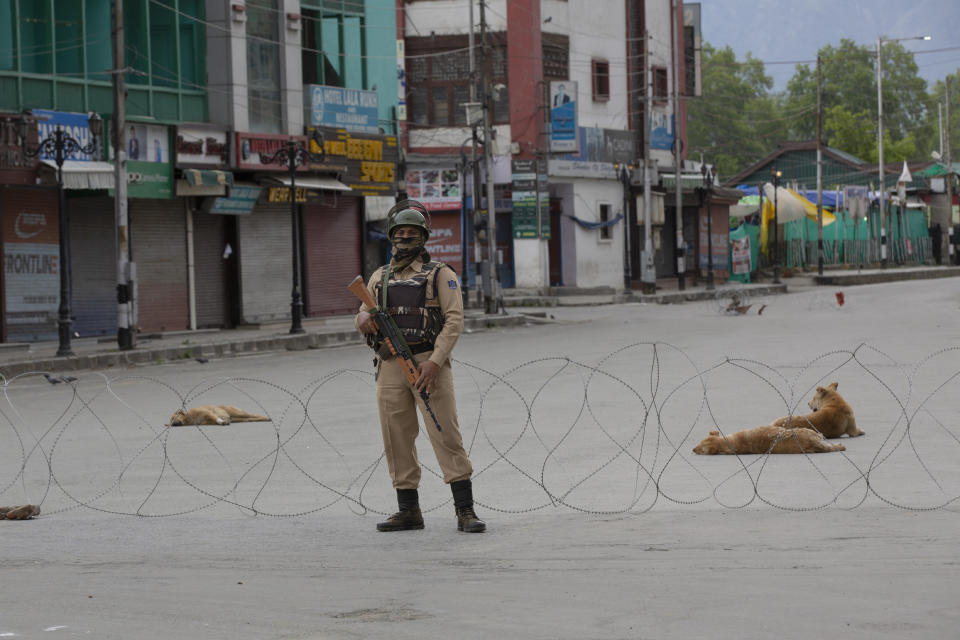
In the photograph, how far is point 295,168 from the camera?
100 feet

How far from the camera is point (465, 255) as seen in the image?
4606cm

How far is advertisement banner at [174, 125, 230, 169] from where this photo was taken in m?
29.2

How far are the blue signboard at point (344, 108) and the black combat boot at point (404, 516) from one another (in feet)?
86.4

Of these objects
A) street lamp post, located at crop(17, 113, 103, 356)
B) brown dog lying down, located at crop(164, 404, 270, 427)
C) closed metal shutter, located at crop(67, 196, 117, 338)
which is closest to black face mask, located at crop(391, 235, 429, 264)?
brown dog lying down, located at crop(164, 404, 270, 427)

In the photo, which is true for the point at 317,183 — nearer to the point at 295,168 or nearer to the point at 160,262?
the point at 295,168

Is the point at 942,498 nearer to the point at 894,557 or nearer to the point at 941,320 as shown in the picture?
the point at 894,557

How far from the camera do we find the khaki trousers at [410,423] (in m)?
7.88

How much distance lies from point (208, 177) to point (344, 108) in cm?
619

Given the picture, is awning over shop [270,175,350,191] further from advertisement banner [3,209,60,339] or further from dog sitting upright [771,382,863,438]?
dog sitting upright [771,382,863,438]

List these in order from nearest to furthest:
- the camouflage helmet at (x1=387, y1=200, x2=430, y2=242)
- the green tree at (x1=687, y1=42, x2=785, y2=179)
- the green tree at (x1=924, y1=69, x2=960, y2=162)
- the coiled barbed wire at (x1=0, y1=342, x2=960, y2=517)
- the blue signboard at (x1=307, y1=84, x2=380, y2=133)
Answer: the camouflage helmet at (x1=387, y1=200, x2=430, y2=242) → the coiled barbed wire at (x1=0, y1=342, x2=960, y2=517) → the blue signboard at (x1=307, y1=84, x2=380, y2=133) → the green tree at (x1=687, y1=42, x2=785, y2=179) → the green tree at (x1=924, y1=69, x2=960, y2=162)

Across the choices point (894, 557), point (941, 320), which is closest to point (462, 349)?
point (941, 320)

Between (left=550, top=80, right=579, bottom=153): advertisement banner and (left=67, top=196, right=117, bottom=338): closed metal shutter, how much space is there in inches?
891

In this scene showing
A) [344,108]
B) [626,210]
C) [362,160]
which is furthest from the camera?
[626,210]

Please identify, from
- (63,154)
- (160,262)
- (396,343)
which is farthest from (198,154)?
(396,343)
